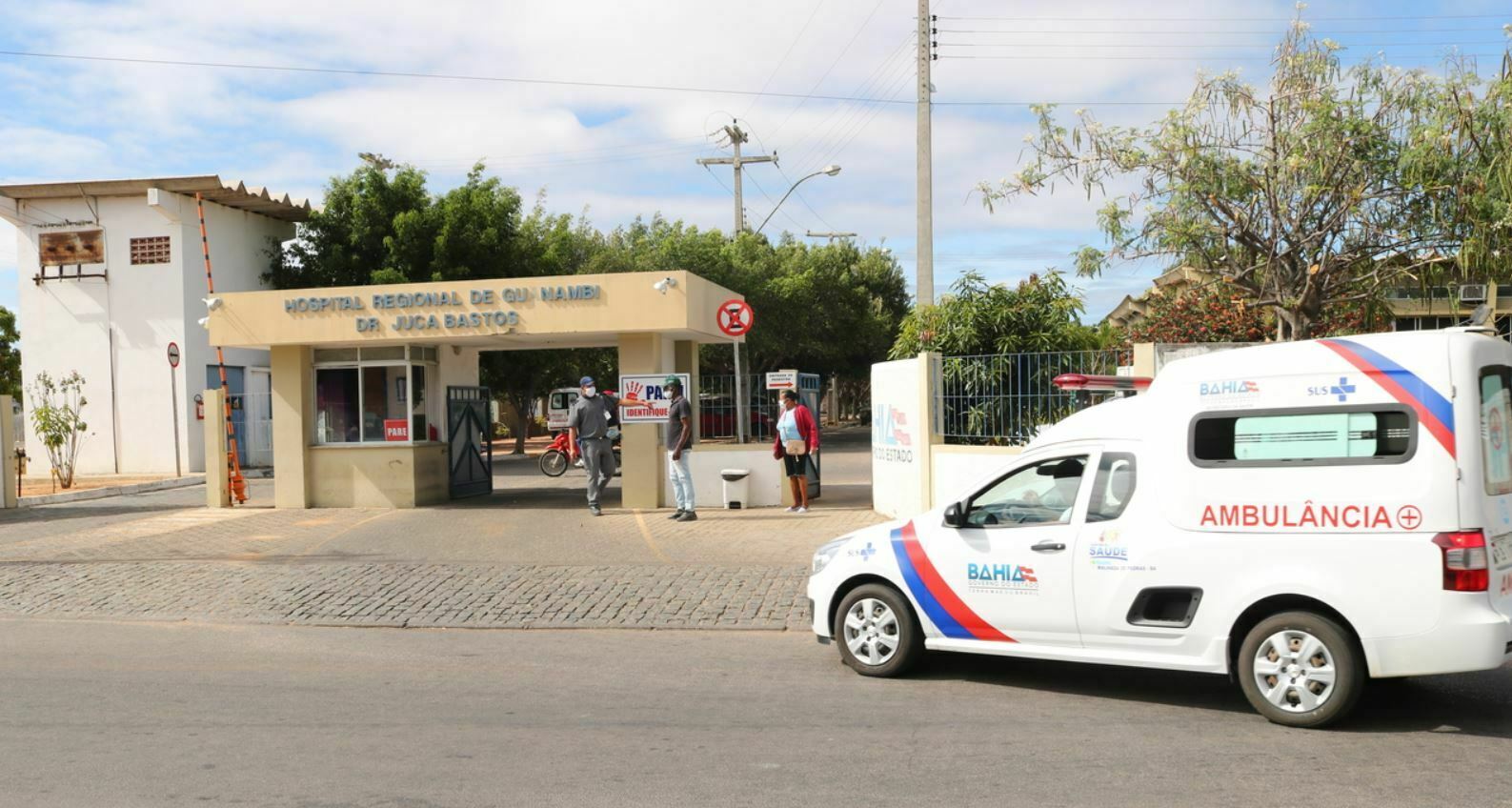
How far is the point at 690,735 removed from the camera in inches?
246

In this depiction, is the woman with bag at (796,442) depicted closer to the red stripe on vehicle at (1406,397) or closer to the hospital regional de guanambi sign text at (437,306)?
the hospital regional de guanambi sign text at (437,306)

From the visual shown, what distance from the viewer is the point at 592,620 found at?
392 inches

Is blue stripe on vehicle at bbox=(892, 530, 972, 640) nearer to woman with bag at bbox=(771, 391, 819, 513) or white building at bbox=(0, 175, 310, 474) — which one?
woman with bag at bbox=(771, 391, 819, 513)

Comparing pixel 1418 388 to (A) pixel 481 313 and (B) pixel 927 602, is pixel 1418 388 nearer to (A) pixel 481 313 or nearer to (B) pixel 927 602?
(B) pixel 927 602

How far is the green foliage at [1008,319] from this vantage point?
15109mm

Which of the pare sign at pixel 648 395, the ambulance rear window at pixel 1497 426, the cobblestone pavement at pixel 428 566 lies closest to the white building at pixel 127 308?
the cobblestone pavement at pixel 428 566

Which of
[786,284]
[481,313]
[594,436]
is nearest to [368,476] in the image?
[481,313]

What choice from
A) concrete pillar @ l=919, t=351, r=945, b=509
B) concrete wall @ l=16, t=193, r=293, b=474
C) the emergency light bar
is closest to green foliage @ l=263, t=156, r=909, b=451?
concrete wall @ l=16, t=193, r=293, b=474

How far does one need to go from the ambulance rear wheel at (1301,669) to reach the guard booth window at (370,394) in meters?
13.9

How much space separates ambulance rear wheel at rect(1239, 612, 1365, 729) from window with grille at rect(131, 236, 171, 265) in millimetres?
27347

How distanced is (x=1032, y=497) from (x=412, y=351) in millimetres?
12671

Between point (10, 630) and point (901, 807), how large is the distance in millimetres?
8348

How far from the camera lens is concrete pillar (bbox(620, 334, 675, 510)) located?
16.8m

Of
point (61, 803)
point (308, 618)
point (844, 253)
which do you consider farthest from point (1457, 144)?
point (844, 253)
